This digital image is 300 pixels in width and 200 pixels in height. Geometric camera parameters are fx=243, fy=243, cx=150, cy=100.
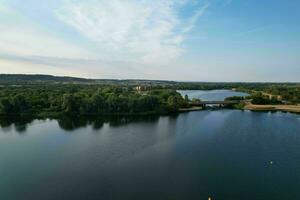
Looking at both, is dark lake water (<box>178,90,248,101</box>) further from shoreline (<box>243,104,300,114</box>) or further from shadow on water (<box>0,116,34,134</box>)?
shadow on water (<box>0,116,34,134</box>)

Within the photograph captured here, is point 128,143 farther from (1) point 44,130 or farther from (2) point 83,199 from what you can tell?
(1) point 44,130

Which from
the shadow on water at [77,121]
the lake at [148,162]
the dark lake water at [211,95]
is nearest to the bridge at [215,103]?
the dark lake water at [211,95]

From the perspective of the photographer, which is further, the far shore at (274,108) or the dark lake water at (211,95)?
the dark lake water at (211,95)

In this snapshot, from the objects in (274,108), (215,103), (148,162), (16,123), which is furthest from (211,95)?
(148,162)

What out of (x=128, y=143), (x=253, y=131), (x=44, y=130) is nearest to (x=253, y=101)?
(x=253, y=131)

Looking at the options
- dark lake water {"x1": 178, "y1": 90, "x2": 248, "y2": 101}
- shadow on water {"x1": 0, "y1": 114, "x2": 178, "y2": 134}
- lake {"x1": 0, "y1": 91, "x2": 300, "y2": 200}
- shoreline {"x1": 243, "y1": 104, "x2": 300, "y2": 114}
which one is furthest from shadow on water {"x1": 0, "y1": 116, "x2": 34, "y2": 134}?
dark lake water {"x1": 178, "y1": 90, "x2": 248, "y2": 101}

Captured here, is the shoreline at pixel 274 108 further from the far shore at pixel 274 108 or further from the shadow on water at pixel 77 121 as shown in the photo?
the shadow on water at pixel 77 121
